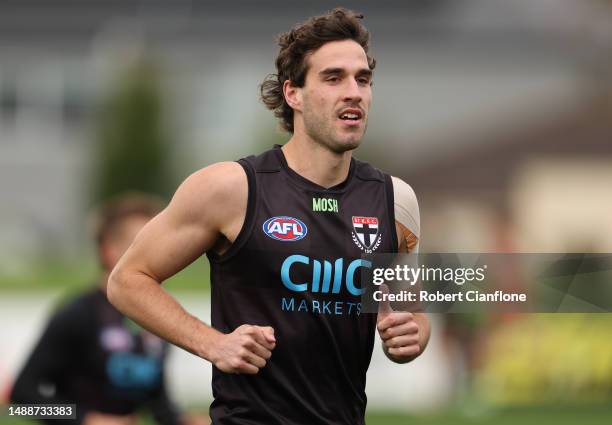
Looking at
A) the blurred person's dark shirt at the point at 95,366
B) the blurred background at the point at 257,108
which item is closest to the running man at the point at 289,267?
the blurred person's dark shirt at the point at 95,366

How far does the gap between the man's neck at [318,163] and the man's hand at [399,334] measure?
0.71 metres

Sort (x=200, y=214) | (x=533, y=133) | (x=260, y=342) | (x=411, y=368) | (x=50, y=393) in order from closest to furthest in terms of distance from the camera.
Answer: (x=260, y=342)
(x=200, y=214)
(x=50, y=393)
(x=411, y=368)
(x=533, y=133)

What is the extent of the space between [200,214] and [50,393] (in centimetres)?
289

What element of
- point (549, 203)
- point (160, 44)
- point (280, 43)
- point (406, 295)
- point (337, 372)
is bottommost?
point (337, 372)

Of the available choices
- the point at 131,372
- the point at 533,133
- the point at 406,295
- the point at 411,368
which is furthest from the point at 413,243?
the point at 533,133

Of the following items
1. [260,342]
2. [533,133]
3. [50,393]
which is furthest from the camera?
[533,133]

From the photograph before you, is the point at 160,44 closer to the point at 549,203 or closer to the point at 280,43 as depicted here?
the point at 549,203

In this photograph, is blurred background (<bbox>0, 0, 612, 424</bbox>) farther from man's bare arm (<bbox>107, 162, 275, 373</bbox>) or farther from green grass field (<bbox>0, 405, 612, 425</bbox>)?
man's bare arm (<bbox>107, 162, 275, 373</bbox>)

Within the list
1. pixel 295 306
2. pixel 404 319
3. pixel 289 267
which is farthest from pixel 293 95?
pixel 404 319

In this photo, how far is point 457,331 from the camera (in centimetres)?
1541

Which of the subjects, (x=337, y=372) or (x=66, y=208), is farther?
(x=66, y=208)

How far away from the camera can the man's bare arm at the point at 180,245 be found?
17.1 ft

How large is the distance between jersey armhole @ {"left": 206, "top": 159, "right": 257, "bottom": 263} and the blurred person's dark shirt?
2.70m

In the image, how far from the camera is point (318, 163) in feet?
18.1
